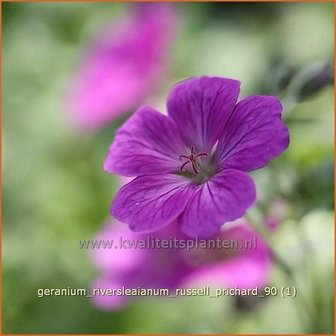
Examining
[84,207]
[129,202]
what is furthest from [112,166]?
[84,207]

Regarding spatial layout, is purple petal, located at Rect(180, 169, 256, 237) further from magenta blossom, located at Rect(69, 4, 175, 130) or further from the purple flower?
magenta blossom, located at Rect(69, 4, 175, 130)

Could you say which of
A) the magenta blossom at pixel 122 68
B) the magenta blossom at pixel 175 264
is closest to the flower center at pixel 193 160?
→ the magenta blossom at pixel 175 264

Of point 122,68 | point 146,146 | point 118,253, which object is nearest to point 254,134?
point 146,146

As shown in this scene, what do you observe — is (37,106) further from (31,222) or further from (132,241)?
Answer: (132,241)

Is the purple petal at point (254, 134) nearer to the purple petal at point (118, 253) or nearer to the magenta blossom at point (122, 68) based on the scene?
the purple petal at point (118, 253)

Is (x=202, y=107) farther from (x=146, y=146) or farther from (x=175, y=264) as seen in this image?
(x=175, y=264)

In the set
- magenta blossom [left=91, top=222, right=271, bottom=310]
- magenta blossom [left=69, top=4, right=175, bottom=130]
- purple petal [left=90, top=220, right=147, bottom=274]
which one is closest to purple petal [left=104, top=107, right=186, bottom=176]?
magenta blossom [left=91, top=222, right=271, bottom=310]
